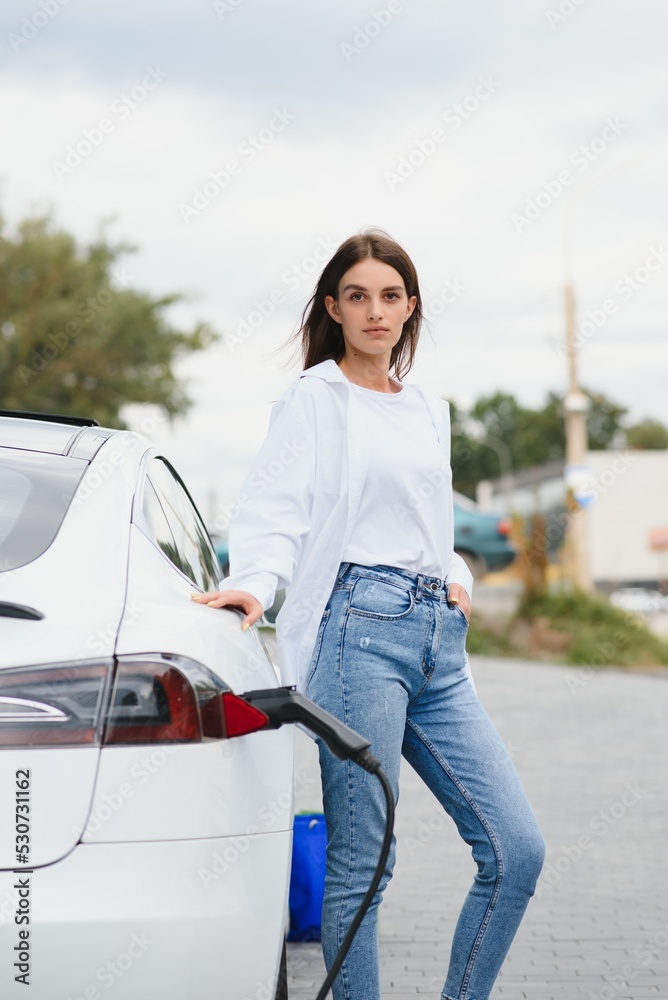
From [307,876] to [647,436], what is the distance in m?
122

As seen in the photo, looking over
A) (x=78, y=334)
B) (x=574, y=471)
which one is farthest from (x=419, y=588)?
(x=78, y=334)

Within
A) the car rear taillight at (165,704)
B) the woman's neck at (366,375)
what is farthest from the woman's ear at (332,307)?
the car rear taillight at (165,704)

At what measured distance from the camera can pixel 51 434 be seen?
310cm

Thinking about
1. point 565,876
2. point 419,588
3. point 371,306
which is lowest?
point 565,876

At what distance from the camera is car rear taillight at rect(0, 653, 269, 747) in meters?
2.22

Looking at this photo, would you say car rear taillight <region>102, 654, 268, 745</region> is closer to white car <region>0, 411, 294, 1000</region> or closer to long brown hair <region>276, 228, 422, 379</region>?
white car <region>0, 411, 294, 1000</region>

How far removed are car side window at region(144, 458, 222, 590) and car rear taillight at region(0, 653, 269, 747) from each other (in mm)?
451

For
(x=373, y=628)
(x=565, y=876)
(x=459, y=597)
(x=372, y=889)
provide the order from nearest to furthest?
(x=372, y=889) < (x=373, y=628) < (x=459, y=597) < (x=565, y=876)

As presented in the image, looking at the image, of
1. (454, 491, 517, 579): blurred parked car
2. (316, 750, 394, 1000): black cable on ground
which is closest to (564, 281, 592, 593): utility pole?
(454, 491, 517, 579): blurred parked car

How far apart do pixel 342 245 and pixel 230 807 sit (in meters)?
1.51

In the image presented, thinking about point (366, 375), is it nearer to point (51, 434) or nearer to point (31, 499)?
point (51, 434)

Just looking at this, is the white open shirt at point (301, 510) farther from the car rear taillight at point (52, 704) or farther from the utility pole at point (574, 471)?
the utility pole at point (574, 471)

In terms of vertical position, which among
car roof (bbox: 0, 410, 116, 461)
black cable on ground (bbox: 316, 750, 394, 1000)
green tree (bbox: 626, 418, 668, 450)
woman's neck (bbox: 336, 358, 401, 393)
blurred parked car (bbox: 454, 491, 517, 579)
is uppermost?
woman's neck (bbox: 336, 358, 401, 393)

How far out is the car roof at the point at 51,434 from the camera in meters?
2.91
